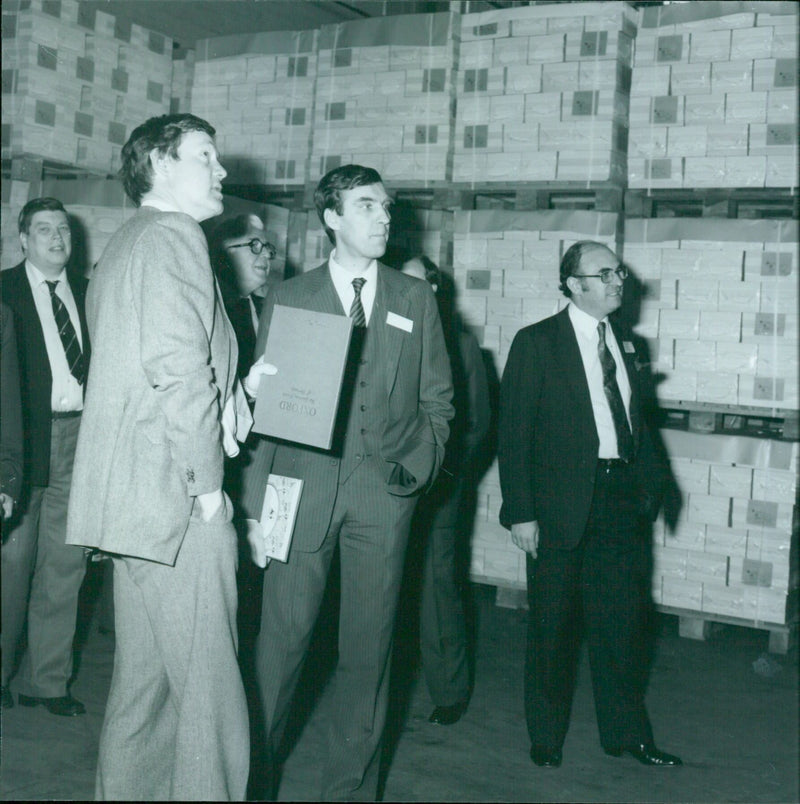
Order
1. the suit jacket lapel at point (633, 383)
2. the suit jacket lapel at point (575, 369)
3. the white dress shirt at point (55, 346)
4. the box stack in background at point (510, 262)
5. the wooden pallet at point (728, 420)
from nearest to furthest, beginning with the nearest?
1. the suit jacket lapel at point (575, 369)
2. the suit jacket lapel at point (633, 383)
3. the white dress shirt at point (55, 346)
4. the wooden pallet at point (728, 420)
5. the box stack in background at point (510, 262)

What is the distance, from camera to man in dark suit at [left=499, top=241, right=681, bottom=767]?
162 inches

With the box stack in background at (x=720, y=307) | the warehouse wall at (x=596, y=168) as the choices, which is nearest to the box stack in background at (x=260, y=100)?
the warehouse wall at (x=596, y=168)

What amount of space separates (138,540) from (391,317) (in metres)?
1.37

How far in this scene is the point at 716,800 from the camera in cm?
391

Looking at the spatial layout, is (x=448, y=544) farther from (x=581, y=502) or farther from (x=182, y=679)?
(x=182, y=679)

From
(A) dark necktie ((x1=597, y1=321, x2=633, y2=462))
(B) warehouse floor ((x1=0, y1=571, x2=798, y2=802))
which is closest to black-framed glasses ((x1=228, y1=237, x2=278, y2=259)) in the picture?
(A) dark necktie ((x1=597, y1=321, x2=633, y2=462))

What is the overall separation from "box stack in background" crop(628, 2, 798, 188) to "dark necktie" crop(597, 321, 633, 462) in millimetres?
2025

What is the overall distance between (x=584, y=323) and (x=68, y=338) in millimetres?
2495

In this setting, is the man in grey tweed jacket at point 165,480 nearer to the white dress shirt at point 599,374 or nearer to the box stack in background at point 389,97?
the white dress shirt at point 599,374

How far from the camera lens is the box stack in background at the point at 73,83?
6.19m

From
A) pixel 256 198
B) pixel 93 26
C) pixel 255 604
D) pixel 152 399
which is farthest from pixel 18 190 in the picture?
pixel 152 399

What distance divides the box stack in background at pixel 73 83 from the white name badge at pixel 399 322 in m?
3.77

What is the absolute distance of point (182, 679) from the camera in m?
2.70

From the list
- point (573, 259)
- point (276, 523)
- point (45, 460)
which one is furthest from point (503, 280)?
point (276, 523)
